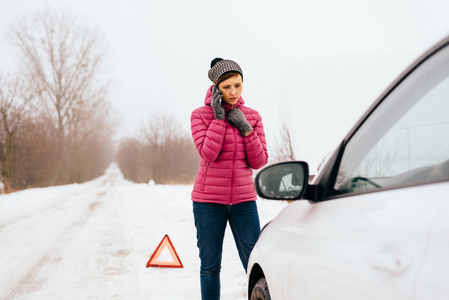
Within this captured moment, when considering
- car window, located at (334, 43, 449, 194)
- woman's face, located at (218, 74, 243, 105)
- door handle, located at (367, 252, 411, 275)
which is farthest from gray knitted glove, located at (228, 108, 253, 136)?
door handle, located at (367, 252, 411, 275)

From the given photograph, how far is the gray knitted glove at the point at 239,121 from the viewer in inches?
108

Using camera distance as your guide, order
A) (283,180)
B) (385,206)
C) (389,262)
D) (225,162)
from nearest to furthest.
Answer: (389,262) → (385,206) → (283,180) → (225,162)

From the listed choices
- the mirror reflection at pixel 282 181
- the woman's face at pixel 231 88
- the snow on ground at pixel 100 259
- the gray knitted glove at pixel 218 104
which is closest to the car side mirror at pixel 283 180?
the mirror reflection at pixel 282 181

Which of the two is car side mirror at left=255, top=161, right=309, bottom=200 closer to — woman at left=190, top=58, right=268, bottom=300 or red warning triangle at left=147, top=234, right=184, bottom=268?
woman at left=190, top=58, right=268, bottom=300

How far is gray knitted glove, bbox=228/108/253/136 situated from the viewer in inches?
108

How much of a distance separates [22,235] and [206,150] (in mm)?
5935

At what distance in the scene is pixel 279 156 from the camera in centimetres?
1075

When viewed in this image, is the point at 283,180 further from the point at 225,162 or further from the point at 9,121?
the point at 9,121

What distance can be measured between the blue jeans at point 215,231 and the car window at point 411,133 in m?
1.65

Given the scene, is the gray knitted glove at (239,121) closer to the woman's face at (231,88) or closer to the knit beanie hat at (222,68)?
the woman's face at (231,88)

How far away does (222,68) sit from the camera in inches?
111

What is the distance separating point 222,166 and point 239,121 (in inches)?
13.5

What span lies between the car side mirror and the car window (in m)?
0.30

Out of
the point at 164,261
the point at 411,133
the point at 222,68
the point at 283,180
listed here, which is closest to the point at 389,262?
the point at 411,133
